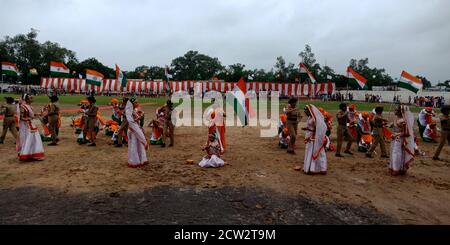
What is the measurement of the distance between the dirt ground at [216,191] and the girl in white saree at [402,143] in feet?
Result: 1.00

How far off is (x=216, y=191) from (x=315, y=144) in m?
2.97

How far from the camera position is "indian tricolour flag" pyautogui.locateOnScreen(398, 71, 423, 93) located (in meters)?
10.8

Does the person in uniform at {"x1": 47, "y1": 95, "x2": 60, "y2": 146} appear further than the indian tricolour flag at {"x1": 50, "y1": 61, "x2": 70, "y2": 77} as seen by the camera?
No

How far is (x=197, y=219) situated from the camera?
204 inches

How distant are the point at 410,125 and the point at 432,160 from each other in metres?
3.34

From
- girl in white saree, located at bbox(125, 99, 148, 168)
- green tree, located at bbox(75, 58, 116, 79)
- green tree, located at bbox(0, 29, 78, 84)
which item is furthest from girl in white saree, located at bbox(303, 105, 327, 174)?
green tree, located at bbox(0, 29, 78, 84)

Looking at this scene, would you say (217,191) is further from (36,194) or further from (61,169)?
(61,169)

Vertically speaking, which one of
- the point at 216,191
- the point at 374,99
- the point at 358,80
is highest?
the point at 374,99

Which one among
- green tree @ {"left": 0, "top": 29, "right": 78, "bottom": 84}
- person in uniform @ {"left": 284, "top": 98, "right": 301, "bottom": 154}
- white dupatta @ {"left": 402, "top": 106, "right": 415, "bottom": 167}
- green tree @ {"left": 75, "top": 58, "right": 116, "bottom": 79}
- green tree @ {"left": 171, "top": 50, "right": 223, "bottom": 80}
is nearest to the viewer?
white dupatta @ {"left": 402, "top": 106, "right": 415, "bottom": 167}

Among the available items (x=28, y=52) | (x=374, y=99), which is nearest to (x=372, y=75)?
(x=374, y=99)

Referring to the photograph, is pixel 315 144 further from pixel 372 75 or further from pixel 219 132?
pixel 372 75

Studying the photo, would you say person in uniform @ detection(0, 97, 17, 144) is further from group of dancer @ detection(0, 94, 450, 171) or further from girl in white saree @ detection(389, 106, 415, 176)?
girl in white saree @ detection(389, 106, 415, 176)

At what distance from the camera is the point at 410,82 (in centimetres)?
1095

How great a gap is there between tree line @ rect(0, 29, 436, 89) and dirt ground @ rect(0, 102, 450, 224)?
5862 cm
